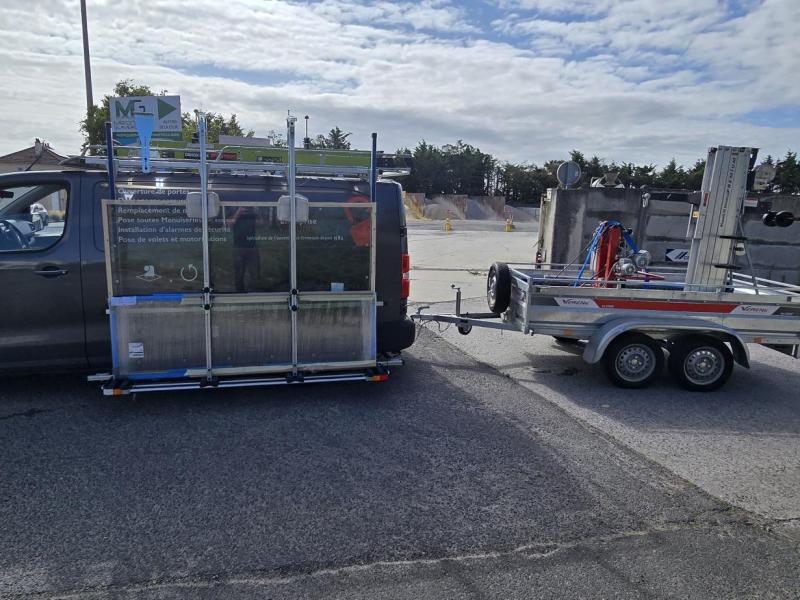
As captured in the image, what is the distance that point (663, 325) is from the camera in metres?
5.68

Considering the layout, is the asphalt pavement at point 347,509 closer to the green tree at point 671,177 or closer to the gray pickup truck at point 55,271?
the gray pickup truck at point 55,271

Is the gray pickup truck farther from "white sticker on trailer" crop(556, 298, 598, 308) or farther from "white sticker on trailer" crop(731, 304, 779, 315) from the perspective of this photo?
"white sticker on trailer" crop(731, 304, 779, 315)

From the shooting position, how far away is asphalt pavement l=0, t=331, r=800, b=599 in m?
2.88

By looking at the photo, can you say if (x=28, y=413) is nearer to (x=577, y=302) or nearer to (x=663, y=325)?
(x=577, y=302)

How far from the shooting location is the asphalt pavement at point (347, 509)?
288cm

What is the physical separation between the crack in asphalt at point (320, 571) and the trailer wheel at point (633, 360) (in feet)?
8.76

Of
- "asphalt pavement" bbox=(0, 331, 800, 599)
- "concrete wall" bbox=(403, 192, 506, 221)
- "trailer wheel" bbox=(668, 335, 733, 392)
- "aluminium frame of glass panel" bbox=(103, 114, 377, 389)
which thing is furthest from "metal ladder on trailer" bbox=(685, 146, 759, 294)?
"concrete wall" bbox=(403, 192, 506, 221)

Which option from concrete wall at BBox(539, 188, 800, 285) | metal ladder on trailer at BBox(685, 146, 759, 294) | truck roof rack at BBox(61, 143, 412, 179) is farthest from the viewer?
concrete wall at BBox(539, 188, 800, 285)

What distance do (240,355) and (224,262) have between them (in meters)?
0.85

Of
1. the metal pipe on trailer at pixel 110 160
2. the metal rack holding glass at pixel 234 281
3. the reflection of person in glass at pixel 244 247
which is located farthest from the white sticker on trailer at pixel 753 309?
the metal pipe on trailer at pixel 110 160

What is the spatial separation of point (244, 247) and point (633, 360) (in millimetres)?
4065

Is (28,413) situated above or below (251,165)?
below

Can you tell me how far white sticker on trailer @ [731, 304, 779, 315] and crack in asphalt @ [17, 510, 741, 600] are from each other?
325cm

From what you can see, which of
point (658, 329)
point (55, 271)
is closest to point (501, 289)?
point (658, 329)
